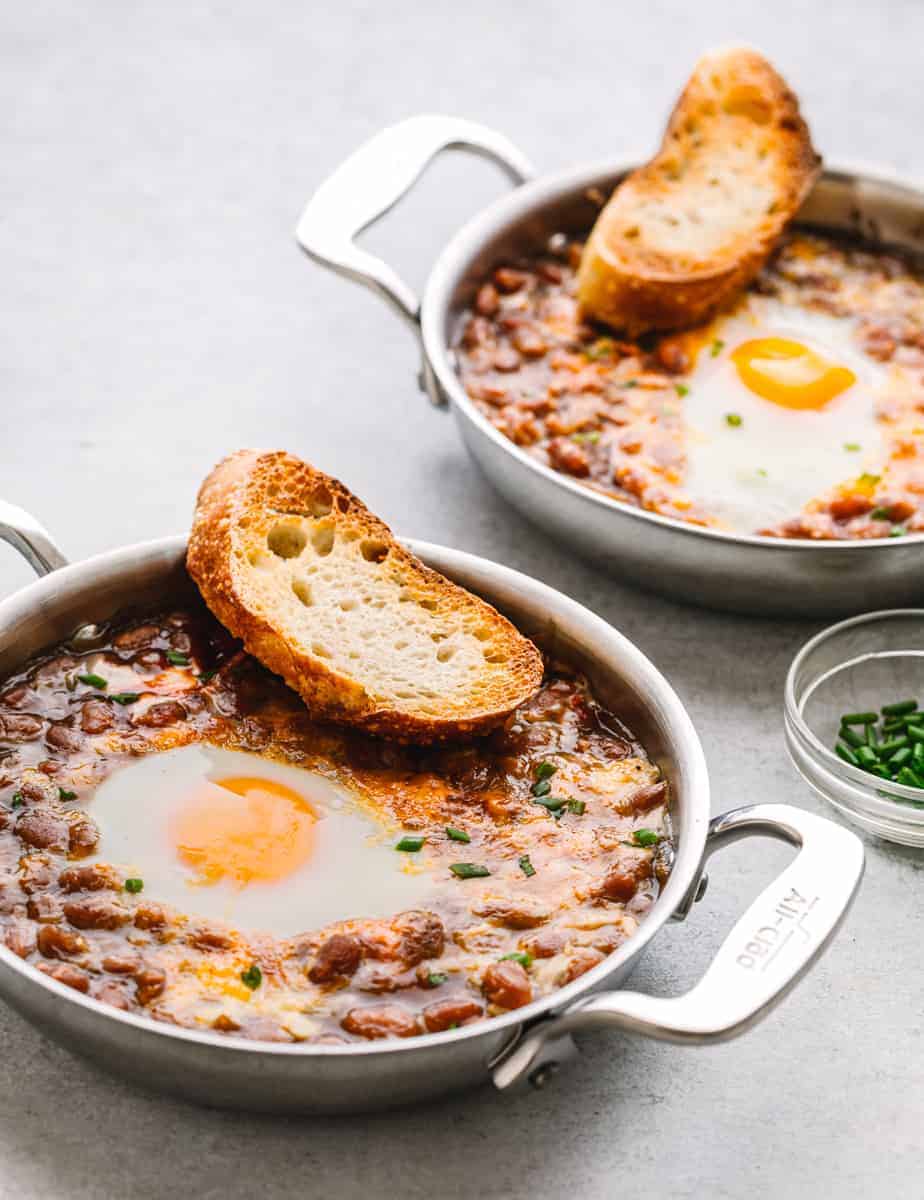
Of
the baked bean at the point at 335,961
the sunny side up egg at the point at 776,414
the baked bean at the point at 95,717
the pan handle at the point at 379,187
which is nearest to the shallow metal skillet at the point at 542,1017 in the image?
the baked bean at the point at 335,961

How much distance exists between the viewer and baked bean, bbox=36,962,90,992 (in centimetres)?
300

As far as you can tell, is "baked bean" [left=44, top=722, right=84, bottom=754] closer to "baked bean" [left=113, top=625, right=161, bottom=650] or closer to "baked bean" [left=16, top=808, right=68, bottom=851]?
"baked bean" [left=16, top=808, right=68, bottom=851]

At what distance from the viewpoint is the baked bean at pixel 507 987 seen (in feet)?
10.0

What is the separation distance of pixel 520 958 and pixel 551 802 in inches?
18.1

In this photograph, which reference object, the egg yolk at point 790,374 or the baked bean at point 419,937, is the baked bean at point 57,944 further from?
the egg yolk at point 790,374

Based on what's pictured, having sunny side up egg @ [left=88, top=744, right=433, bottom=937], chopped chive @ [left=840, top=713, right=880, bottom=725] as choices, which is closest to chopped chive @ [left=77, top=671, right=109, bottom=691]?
sunny side up egg @ [left=88, top=744, right=433, bottom=937]

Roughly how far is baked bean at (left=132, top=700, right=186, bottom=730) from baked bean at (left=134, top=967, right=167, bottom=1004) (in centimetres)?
69

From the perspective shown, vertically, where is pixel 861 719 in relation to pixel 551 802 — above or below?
below

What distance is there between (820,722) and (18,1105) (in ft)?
7.19

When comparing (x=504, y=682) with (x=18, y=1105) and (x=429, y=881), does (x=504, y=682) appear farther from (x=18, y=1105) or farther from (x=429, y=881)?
(x=18, y=1105)

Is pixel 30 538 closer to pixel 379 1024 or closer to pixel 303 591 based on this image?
pixel 303 591

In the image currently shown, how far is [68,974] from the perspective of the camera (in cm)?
302

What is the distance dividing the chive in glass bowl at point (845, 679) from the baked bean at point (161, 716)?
1.49 metres

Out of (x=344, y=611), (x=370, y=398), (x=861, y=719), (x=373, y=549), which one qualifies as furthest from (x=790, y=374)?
(x=344, y=611)
